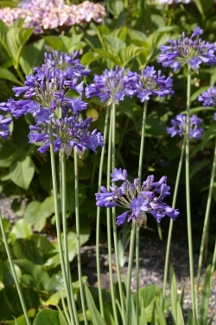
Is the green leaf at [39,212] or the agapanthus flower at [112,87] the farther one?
the green leaf at [39,212]

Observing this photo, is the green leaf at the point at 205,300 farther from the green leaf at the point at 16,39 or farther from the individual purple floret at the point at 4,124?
the green leaf at the point at 16,39

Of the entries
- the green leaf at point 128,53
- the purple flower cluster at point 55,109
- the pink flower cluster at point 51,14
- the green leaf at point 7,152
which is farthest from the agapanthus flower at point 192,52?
the green leaf at point 7,152

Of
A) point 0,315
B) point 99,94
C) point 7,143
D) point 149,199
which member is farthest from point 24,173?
point 149,199

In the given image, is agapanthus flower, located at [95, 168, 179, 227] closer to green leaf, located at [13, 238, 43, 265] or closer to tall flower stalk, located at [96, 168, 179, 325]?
tall flower stalk, located at [96, 168, 179, 325]

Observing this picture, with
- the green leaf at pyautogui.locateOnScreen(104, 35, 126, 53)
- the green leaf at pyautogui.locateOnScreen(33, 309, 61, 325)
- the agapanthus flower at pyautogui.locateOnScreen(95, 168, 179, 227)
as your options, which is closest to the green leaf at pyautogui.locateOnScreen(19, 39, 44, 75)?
the green leaf at pyautogui.locateOnScreen(104, 35, 126, 53)

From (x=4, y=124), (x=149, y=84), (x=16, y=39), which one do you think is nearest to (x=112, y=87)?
(x=149, y=84)

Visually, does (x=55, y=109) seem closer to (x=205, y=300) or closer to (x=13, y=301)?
(x=205, y=300)
